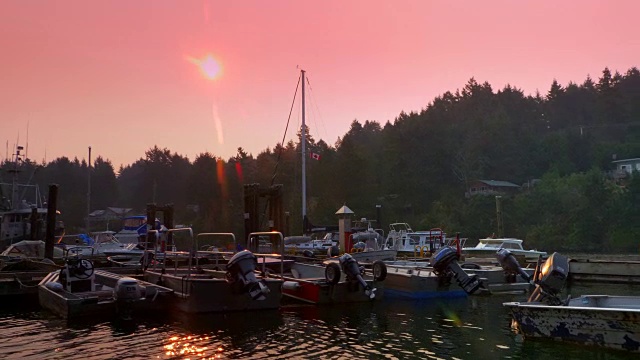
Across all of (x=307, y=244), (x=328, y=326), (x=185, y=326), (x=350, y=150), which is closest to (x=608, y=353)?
(x=328, y=326)

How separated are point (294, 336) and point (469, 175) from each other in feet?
218

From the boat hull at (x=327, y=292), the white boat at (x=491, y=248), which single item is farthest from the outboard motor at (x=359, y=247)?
the boat hull at (x=327, y=292)

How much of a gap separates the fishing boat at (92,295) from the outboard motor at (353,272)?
5472 mm

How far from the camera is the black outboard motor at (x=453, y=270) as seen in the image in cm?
1698

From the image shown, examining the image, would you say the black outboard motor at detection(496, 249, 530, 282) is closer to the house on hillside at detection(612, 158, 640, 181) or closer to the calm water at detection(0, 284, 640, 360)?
the calm water at detection(0, 284, 640, 360)

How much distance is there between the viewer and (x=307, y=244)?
122 ft

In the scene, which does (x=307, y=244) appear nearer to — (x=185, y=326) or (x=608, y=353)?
(x=185, y=326)

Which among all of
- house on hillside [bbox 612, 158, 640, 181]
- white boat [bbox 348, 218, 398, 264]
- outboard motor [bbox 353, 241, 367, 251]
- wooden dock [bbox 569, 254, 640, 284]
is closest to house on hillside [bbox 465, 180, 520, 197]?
house on hillside [bbox 612, 158, 640, 181]

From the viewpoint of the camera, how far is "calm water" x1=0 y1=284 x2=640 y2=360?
1059 centimetres

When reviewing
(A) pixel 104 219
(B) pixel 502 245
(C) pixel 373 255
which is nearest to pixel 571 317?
(C) pixel 373 255

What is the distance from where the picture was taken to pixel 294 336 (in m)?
12.4

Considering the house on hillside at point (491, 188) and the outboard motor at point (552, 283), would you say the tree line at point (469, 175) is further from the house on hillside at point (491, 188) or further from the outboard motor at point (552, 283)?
the outboard motor at point (552, 283)

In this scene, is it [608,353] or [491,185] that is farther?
[491,185]

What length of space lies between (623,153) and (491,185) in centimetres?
2489
